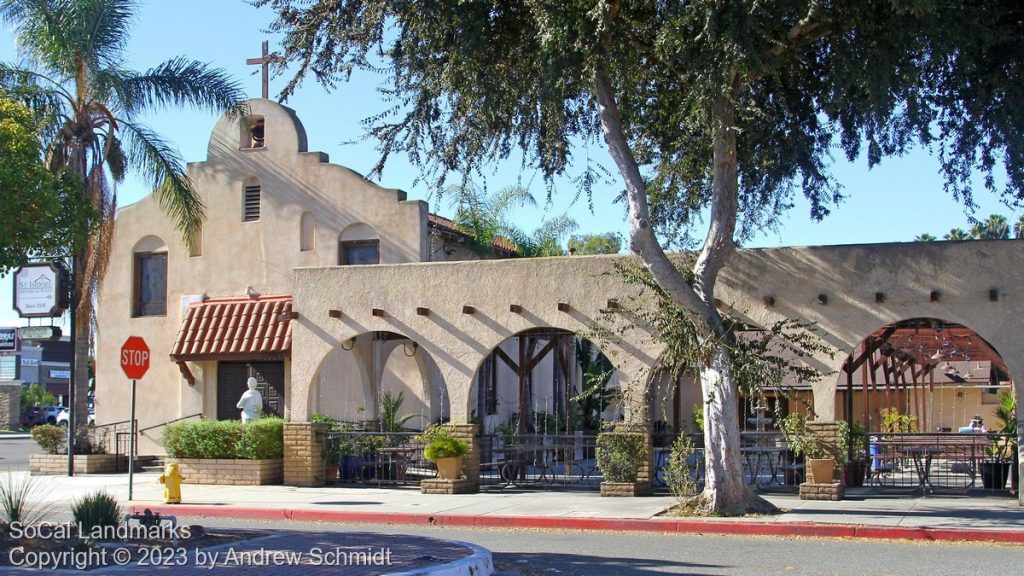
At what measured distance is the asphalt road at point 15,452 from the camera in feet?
101

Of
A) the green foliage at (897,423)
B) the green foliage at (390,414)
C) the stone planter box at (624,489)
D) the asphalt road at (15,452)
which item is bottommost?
the asphalt road at (15,452)

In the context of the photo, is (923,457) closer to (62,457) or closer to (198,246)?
(198,246)

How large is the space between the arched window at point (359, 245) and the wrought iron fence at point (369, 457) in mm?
5083

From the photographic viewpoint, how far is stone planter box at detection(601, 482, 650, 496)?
18.6m

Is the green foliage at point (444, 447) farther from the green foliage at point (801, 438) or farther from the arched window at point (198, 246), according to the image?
the arched window at point (198, 246)

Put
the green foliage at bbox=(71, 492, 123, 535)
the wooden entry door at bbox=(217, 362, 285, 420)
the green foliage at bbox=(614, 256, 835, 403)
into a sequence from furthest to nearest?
the wooden entry door at bbox=(217, 362, 285, 420) < the green foliage at bbox=(614, 256, 835, 403) < the green foliage at bbox=(71, 492, 123, 535)

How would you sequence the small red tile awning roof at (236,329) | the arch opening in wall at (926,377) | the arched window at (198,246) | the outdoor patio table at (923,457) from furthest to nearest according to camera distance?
1. the arched window at (198,246)
2. the small red tile awning roof at (236,329)
3. the arch opening in wall at (926,377)
4. the outdoor patio table at (923,457)

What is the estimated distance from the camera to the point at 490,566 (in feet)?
35.7

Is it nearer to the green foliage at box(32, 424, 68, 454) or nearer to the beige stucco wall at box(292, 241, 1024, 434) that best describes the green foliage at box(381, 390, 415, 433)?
the beige stucco wall at box(292, 241, 1024, 434)

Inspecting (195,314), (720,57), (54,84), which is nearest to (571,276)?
(720,57)

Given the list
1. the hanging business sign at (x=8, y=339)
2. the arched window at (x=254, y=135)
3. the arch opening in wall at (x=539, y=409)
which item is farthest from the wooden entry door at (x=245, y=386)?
the hanging business sign at (x=8, y=339)

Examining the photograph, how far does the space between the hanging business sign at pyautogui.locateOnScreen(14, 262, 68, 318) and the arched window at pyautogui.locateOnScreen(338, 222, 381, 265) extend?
6118mm

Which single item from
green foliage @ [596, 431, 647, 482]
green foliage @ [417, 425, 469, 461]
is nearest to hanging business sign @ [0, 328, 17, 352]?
green foliage @ [417, 425, 469, 461]

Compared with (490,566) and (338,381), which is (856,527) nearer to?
(490,566)
